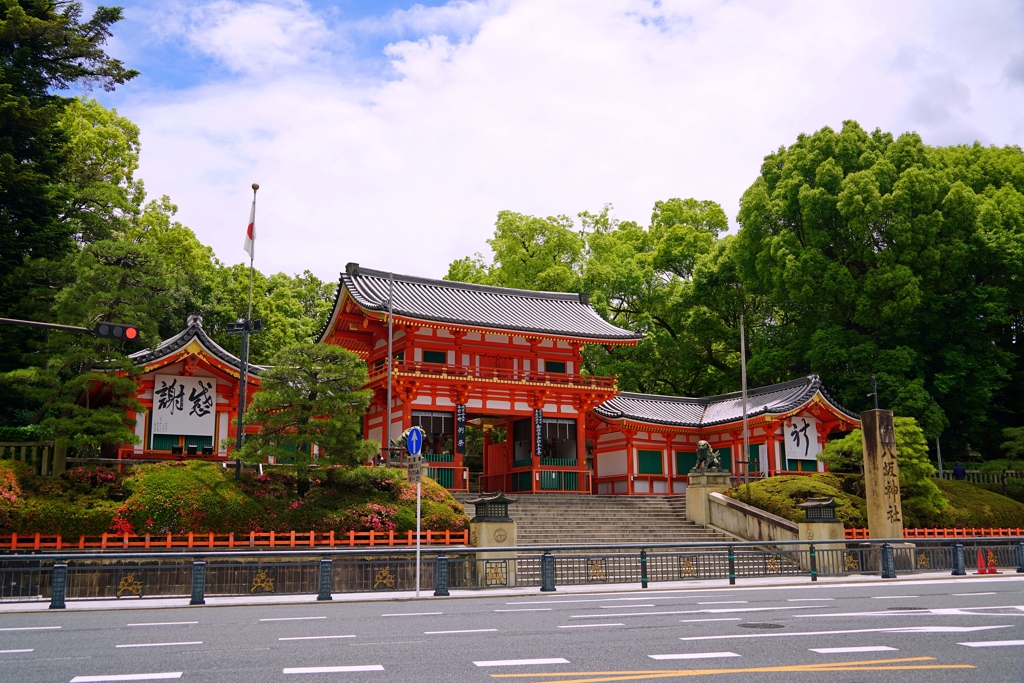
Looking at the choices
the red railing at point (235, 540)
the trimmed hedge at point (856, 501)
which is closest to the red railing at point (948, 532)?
the trimmed hedge at point (856, 501)

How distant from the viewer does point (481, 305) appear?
41.4m

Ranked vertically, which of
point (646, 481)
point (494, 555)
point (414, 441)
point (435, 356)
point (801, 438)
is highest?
point (435, 356)

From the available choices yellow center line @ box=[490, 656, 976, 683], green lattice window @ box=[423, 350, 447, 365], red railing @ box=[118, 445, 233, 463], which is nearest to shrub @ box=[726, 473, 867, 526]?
green lattice window @ box=[423, 350, 447, 365]

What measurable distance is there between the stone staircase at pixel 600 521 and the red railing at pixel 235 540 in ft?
14.7

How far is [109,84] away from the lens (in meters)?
35.9

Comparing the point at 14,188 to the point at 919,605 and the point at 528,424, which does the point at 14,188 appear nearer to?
the point at 528,424

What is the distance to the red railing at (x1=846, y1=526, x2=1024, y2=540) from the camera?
3009 centimetres

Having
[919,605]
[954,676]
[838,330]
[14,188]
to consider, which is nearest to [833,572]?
[919,605]

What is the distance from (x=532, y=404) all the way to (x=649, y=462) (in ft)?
23.6

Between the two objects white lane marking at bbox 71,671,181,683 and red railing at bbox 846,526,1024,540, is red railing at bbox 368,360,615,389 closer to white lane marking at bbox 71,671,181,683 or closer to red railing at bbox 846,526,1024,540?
red railing at bbox 846,526,1024,540

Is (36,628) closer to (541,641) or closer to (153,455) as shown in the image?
(541,641)

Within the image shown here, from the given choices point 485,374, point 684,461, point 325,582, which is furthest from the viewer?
point 684,461

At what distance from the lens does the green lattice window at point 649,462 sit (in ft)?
136

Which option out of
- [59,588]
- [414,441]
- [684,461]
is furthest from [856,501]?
[59,588]
